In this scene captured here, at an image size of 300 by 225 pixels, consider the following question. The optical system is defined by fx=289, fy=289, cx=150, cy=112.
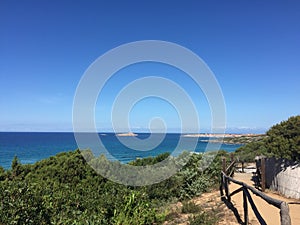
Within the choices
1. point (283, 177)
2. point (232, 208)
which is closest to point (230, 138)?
point (283, 177)

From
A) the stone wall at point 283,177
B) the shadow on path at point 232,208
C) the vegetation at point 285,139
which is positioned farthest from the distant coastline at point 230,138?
the shadow on path at point 232,208

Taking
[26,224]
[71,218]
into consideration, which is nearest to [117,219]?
[71,218]

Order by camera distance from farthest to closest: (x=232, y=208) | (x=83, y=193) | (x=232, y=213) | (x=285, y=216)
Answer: (x=232, y=208), (x=232, y=213), (x=83, y=193), (x=285, y=216)

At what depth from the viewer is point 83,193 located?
7.47 m

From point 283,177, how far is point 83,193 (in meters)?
7.49

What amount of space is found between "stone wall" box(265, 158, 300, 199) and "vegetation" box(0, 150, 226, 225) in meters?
2.30

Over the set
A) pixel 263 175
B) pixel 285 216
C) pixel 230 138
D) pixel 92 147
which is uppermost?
pixel 230 138

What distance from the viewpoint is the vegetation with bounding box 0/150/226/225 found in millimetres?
5277

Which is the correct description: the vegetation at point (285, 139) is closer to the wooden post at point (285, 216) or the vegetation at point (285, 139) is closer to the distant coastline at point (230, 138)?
the distant coastline at point (230, 138)

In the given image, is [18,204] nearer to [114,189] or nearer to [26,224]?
[26,224]

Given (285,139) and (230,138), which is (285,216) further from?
(230,138)

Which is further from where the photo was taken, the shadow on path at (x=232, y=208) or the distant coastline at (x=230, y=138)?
the distant coastline at (x=230, y=138)

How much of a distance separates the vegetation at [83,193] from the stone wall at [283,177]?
2300mm

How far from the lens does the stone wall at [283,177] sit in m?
10.1
